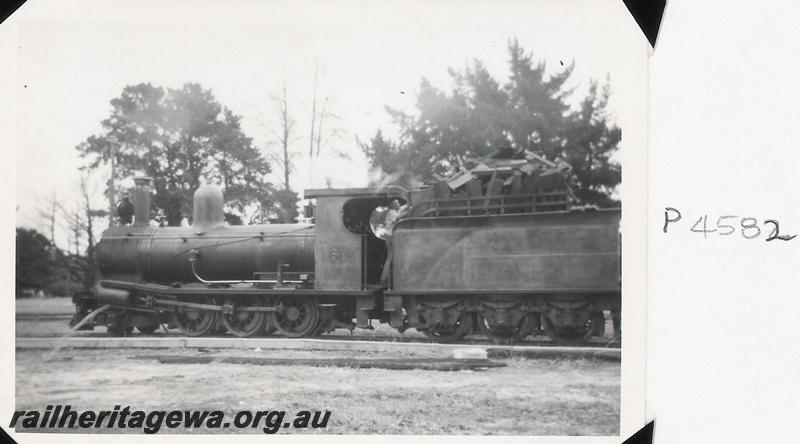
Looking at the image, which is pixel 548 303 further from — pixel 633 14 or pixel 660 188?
pixel 633 14

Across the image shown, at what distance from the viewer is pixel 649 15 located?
15.9 feet

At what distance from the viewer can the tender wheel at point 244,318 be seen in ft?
23.0

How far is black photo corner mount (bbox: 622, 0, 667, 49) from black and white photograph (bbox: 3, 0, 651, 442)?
82 millimetres

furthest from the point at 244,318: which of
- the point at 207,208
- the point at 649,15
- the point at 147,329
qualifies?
the point at 649,15

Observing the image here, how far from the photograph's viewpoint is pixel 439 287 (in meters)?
6.20

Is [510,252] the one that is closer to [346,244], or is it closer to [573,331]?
[573,331]

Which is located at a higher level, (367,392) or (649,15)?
(649,15)

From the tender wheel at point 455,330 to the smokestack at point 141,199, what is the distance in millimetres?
3020

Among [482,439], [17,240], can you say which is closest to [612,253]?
[482,439]

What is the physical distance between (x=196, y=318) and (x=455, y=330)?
2913 millimetres

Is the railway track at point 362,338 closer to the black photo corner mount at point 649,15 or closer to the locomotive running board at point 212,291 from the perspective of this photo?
the locomotive running board at point 212,291

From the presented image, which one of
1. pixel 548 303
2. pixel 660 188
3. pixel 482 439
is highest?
pixel 660 188

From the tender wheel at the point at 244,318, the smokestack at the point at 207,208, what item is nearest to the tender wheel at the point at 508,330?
the tender wheel at the point at 244,318

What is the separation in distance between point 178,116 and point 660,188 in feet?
13.0
